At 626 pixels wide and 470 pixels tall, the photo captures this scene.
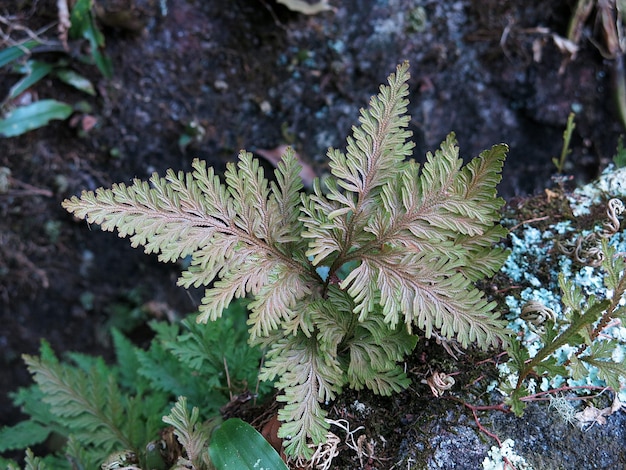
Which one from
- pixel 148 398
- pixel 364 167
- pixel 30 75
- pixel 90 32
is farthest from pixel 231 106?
pixel 364 167

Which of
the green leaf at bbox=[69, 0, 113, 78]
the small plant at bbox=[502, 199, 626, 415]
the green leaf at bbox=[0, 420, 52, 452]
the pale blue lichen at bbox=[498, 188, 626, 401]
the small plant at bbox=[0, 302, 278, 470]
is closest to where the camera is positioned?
the small plant at bbox=[502, 199, 626, 415]

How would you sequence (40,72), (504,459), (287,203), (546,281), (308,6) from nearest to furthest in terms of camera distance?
(504,459) < (287,203) < (546,281) < (40,72) < (308,6)

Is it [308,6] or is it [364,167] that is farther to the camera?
[308,6]

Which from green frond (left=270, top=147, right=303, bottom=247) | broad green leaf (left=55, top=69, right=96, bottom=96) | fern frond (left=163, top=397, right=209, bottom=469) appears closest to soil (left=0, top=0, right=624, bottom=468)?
broad green leaf (left=55, top=69, right=96, bottom=96)

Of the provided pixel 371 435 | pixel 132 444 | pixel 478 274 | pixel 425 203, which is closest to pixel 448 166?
pixel 425 203

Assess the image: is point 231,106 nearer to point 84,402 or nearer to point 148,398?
point 148,398

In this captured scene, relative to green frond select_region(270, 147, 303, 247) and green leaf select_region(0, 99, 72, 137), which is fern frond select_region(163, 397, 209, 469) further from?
green leaf select_region(0, 99, 72, 137)
